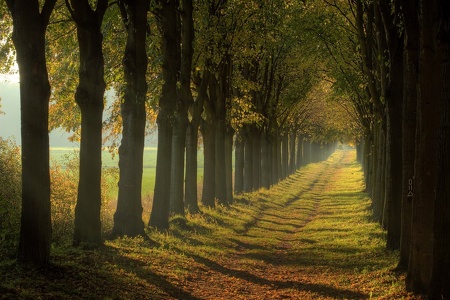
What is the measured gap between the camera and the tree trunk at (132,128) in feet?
47.0

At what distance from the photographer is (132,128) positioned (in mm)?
14781

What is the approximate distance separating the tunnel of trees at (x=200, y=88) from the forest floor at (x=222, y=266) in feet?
2.39

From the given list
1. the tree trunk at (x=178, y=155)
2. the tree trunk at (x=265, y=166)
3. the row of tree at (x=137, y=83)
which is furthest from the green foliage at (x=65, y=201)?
the tree trunk at (x=265, y=166)

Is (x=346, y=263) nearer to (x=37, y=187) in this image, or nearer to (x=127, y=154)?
(x=127, y=154)

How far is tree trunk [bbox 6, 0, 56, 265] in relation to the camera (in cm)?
893

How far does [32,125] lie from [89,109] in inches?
128

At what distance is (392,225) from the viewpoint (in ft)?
47.0

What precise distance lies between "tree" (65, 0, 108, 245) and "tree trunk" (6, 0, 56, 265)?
8.86 feet

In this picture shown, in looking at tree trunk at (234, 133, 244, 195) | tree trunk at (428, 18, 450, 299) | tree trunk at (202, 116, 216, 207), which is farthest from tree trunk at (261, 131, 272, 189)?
tree trunk at (428, 18, 450, 299)

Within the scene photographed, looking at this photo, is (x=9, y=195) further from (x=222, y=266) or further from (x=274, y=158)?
(x=274, y=158)

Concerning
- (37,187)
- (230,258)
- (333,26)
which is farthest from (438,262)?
(333,26)

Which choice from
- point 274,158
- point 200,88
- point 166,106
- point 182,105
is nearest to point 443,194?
point 166,106

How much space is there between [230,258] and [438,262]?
334 inches

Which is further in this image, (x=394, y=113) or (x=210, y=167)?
(x=210, y=167)
